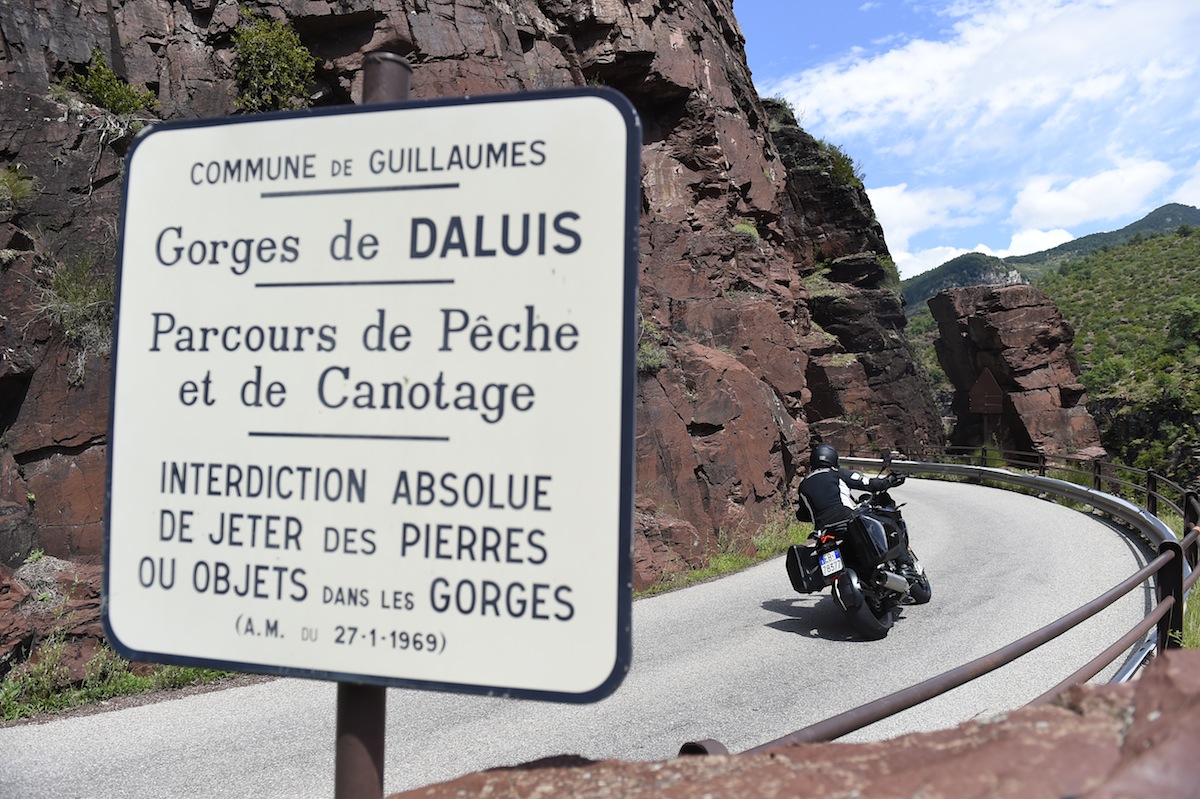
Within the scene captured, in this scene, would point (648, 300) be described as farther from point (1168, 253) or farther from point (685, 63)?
point (1168, 253)

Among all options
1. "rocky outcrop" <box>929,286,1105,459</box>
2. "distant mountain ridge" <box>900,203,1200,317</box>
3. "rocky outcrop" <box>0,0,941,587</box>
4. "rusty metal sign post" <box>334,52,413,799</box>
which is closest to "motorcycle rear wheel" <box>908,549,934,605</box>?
"rocky outcrop" <box>0,0,941,587</box>

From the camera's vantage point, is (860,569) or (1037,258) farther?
(1037,258)

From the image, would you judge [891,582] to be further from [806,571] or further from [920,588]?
[920,588]

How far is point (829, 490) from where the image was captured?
29.7 feet

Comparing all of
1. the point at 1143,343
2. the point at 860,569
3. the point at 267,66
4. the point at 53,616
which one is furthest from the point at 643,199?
the point at 1143,343

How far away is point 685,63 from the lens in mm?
20172

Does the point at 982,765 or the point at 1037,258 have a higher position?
the point at 1037,258

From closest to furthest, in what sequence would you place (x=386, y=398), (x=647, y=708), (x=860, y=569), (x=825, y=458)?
(x=386, y=398) → (x=647, y=708) → (x=860, y=569) → (x=825, y=458)

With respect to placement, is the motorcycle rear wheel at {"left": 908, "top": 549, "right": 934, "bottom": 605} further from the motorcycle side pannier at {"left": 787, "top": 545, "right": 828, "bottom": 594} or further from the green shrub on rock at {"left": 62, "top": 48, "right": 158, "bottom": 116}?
the green shrub on rock at {"left": 62, "top": 48, "right": 158, "bottom": 116}

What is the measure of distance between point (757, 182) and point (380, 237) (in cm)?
2238

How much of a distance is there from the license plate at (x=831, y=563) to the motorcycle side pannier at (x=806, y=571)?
88 millimetres

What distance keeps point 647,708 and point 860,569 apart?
3.33 metres

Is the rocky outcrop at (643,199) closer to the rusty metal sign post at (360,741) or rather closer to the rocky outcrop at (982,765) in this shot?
the rusty metal sign post at (360,741)

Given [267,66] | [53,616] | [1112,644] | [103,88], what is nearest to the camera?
[1112,644]
